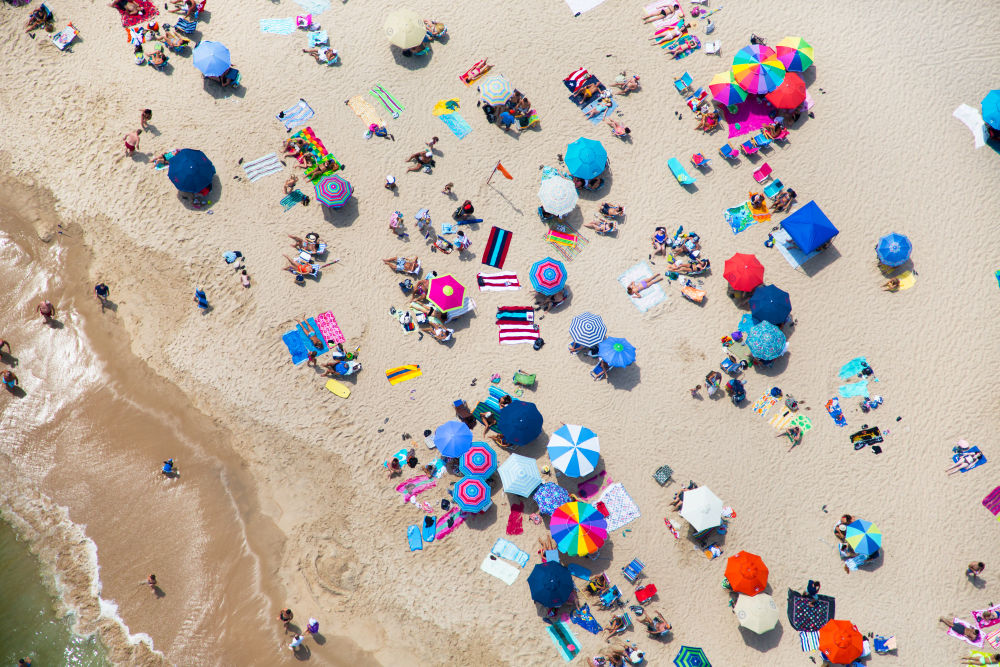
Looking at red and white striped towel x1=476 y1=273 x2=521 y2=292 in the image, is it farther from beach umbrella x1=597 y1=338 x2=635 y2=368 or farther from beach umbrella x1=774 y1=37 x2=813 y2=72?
beach umbrella x1=774 y1=37 x2=813 y2=72

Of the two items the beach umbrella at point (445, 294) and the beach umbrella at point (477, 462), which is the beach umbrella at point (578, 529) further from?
the beach umbrella at point (445, 294)

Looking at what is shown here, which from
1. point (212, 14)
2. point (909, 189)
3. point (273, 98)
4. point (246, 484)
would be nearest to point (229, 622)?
point (246, 484)

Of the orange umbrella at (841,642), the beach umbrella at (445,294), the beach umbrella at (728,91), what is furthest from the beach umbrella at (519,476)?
the beach umbrella at (728,91)

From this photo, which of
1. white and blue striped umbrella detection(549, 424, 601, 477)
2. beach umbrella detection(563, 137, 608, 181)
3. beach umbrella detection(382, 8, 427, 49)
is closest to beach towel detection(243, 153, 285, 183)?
beach umbrella detection(382, 8, 427, 49)

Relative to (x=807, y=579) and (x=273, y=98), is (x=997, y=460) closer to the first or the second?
(x=807, y=579)

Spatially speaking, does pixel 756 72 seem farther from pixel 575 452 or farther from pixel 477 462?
pixel 477 462

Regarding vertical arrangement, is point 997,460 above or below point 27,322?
above

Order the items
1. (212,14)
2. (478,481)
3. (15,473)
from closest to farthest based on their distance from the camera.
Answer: (478,481) < (15,473) < (212,14)
